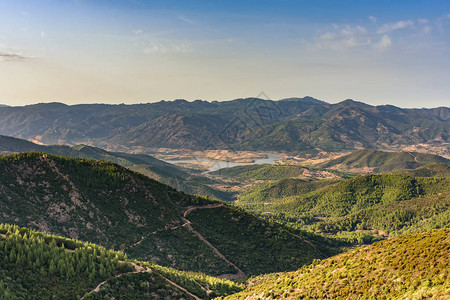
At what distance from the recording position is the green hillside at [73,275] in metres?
38.5

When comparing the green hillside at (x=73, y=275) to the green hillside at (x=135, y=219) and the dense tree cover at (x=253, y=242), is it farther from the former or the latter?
the dense tree cover at (x=253, y=242)

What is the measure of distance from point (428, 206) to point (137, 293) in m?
182

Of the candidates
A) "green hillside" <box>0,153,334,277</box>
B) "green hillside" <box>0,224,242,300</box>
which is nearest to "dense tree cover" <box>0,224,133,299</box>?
"green hillside" <box>0,224,242,300</box>

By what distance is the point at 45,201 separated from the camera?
84.2m

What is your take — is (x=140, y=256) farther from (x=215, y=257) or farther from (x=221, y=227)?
(x=221, y=227)

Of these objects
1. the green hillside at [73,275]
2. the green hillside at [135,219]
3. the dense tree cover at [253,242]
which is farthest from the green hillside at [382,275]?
the green hillside at [135,219]

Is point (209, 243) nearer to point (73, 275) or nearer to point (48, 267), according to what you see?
point (73, 275)

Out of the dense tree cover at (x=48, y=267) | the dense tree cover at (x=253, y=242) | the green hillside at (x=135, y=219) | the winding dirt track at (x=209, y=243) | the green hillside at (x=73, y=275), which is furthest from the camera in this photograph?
the dense tree cover at (x=253, y=242)

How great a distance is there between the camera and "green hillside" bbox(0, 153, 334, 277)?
3081 inches

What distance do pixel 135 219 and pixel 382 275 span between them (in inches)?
2941

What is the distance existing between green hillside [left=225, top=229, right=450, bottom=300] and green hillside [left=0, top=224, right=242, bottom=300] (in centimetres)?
1307

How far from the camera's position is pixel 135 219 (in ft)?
298

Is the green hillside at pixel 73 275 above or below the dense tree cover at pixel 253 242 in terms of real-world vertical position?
above

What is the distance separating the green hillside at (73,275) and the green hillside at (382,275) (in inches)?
515
